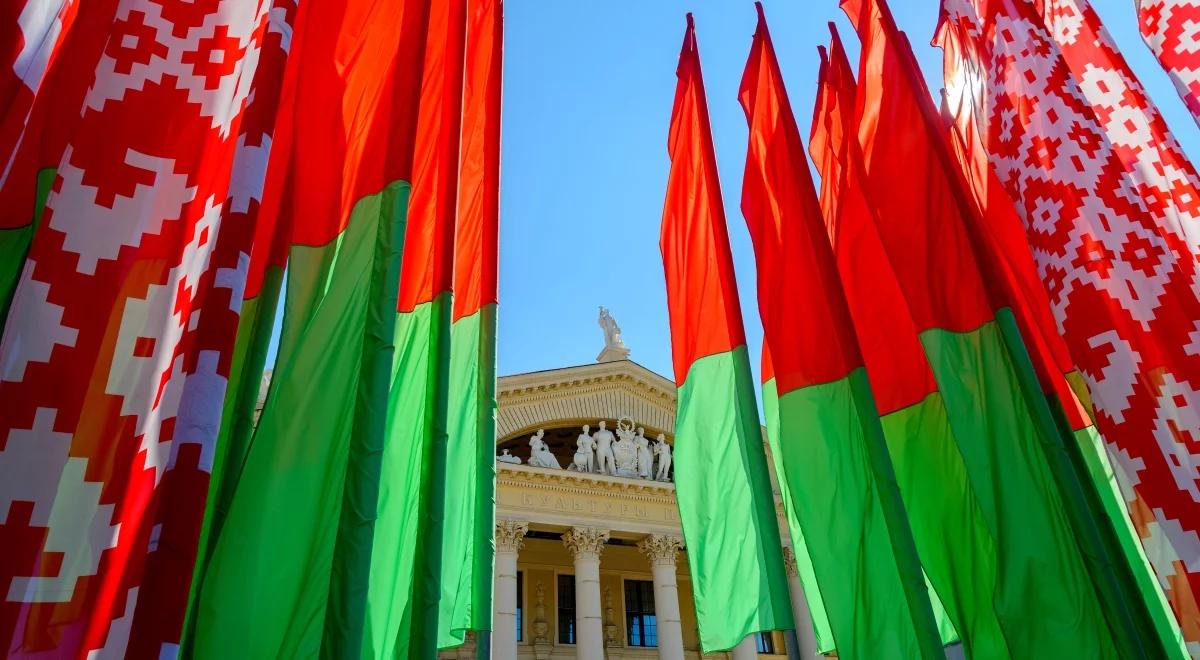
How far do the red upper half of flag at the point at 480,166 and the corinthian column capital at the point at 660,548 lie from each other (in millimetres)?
16827

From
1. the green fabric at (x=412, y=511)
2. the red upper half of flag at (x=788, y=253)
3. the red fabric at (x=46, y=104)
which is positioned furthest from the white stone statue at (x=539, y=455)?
the red fabric at (x=46, y=104)

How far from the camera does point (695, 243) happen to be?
7543 mm

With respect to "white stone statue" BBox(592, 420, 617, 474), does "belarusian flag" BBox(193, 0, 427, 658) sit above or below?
below

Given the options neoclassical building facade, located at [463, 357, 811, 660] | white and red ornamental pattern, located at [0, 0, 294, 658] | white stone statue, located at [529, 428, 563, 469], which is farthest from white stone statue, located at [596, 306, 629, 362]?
white and red ornamental pattern, located at [0, 0, 294, 658]

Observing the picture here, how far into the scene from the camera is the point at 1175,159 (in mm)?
7152

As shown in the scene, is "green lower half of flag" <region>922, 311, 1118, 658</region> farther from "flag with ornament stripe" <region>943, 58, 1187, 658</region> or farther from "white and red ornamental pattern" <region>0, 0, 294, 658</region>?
"white and red ornamental pattern" <region>0, 0, 294, 658</region>

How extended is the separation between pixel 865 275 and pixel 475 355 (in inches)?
144

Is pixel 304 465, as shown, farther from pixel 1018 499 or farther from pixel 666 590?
pixel 666 590

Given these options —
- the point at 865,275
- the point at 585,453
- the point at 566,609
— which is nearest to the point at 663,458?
the point at 585,453

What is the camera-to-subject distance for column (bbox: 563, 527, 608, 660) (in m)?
19.5

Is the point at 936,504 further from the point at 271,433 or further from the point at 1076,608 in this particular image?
the point at 271,433

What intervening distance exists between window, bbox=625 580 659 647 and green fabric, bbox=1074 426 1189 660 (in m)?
17.9

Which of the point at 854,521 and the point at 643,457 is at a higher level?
the point at 643,457

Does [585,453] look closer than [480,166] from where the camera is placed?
No
